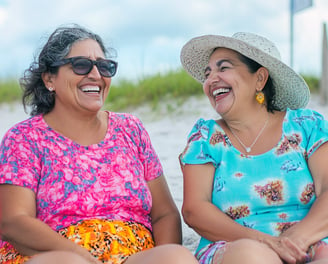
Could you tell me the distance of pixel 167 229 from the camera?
3.05 metres

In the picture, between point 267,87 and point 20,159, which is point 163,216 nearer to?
point 20,159

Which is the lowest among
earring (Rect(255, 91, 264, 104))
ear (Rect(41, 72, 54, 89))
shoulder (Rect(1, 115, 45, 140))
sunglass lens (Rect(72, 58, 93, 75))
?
shoulder (Rect(1, 115, 45, 140))

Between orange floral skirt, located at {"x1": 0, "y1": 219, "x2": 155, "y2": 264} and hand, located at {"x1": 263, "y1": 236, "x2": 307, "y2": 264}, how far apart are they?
2.35ft

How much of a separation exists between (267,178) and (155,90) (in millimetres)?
7333

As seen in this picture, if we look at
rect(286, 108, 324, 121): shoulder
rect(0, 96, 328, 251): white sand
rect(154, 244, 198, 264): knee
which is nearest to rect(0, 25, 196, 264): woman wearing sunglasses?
rect(154, 244, 198, 264): knee

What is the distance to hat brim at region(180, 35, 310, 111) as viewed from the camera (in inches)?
123

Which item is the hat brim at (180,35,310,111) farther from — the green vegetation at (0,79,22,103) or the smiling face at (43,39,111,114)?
the green vegetation at (0,79,22,103)

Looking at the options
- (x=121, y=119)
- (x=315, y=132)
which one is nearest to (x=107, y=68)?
(x=121, y=119)

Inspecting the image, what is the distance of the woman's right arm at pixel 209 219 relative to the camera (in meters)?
2.62

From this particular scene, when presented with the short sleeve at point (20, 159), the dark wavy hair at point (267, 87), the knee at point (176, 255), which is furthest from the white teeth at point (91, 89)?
the knee at point (176, 255)

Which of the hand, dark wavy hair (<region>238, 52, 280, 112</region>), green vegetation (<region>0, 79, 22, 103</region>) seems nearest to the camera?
the hand

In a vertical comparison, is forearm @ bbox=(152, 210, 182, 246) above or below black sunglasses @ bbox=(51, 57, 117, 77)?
below

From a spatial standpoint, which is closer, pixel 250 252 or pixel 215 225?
pixel 250 252

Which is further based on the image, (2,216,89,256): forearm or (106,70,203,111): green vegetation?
(106,70,203,111): green vegetation
